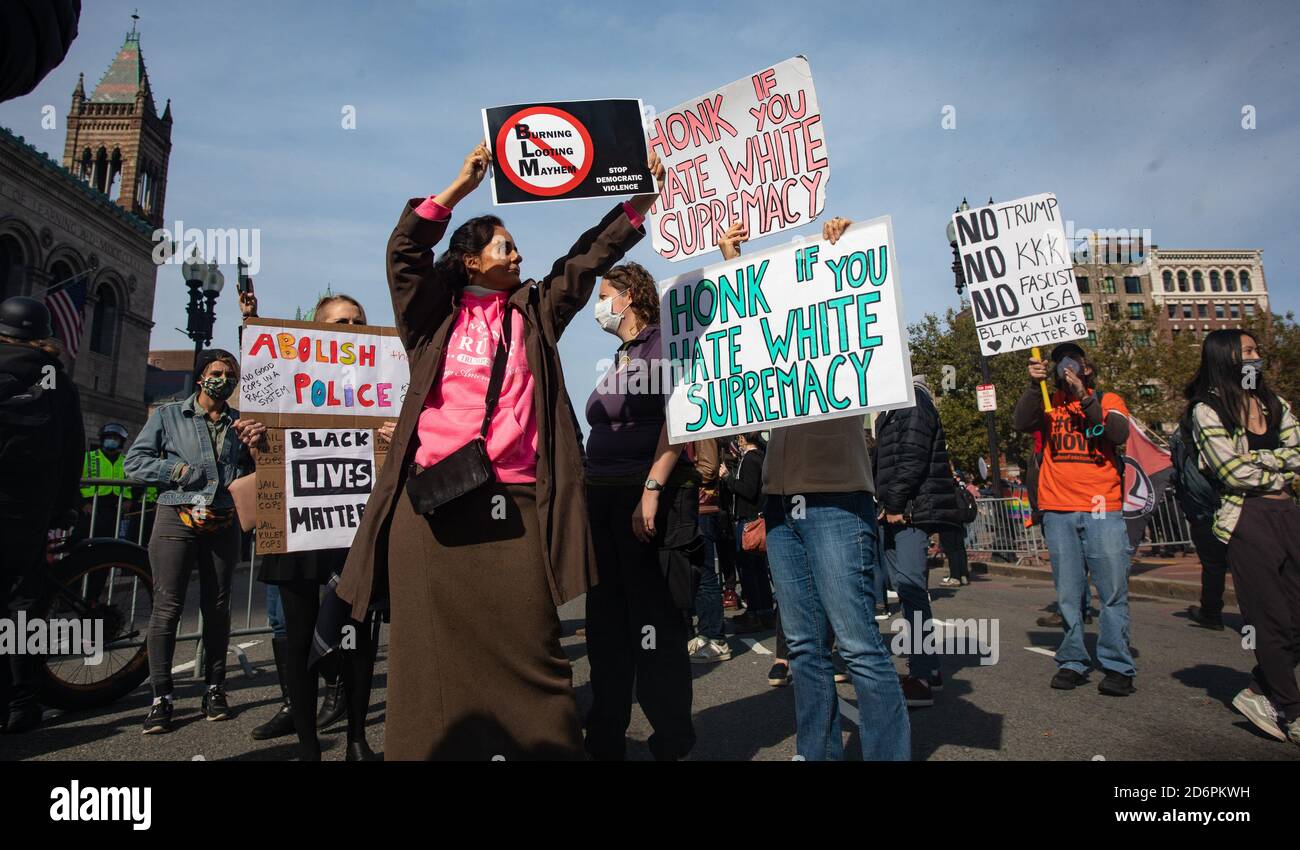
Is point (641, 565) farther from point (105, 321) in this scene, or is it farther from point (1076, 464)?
point (105, 321)

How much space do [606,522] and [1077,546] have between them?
11.6 ft

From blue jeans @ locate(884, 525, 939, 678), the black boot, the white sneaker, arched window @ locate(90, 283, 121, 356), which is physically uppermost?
arched window @ locate(90, 283, 121, 356)

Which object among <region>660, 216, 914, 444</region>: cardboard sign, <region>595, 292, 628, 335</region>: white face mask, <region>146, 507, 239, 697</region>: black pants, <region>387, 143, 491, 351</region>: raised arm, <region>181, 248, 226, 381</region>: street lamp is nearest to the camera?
<region>387, 143, 491, 351</region>: raised arm

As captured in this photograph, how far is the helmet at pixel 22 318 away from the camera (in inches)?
161

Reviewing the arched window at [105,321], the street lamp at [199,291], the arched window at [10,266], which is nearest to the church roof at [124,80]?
the arched window at [105,321]

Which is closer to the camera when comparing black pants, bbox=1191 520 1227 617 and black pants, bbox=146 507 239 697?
black pants, bbox=146 507 239 697

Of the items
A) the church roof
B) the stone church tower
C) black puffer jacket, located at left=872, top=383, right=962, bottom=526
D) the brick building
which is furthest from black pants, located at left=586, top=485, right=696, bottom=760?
the church roof

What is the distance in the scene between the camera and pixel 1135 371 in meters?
30.4

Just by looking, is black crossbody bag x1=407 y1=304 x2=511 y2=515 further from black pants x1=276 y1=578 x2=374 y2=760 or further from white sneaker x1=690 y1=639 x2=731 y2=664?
white sneaker x1=690 y1=639 x2=731 y2=664

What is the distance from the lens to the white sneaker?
251 inches

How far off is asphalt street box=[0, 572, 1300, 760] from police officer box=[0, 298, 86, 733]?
0.41 meters
